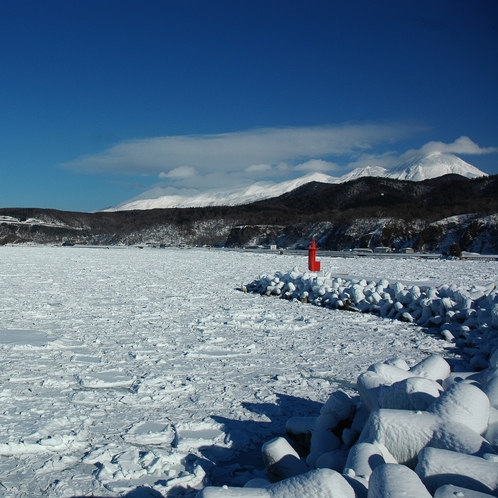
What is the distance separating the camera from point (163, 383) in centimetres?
526

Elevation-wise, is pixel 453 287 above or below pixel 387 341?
above

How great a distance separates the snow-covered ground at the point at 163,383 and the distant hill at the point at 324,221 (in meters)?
42.4

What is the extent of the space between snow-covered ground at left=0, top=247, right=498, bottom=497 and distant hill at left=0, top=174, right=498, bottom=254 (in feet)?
139

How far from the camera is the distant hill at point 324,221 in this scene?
54562 millimetres

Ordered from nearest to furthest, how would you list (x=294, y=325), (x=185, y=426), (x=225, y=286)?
(x=185, y=426), (x=294, y=325), (x=225, y=286)

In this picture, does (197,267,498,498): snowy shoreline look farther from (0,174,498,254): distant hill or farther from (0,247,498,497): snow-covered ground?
(0,174,498,254): distant hill

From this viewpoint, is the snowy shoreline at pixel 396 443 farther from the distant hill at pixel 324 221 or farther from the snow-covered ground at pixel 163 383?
the distant hill at pixel 324 221

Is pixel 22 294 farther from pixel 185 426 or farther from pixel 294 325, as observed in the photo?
pixel 185 426

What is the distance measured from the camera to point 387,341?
Answer: 302 inches

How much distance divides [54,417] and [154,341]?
3.00m

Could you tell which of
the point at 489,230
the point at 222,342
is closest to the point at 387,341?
the point at 222,342

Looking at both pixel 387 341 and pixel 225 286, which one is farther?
pixel 225 286

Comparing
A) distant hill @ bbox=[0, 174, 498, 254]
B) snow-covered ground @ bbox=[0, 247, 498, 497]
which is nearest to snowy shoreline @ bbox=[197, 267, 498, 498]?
snow-covered ground @ bbox=[0, 247, 498, 497]

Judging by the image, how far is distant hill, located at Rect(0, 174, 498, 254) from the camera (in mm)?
54562
